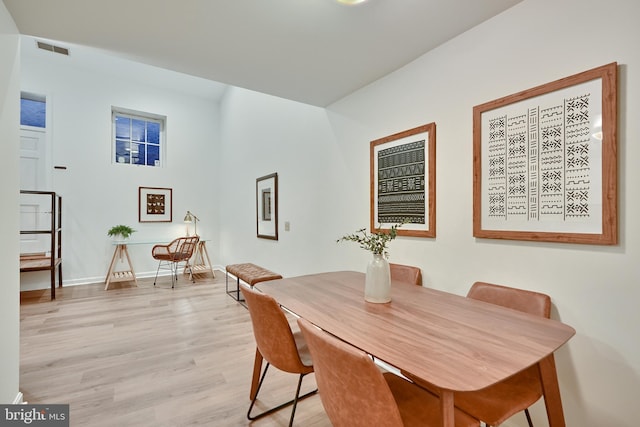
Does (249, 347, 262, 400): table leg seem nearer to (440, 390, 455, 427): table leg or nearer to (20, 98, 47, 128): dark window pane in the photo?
(440, 390, 455, 427): table leg

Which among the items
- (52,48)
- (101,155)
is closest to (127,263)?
(101,155)

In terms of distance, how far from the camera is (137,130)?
5.68 meters

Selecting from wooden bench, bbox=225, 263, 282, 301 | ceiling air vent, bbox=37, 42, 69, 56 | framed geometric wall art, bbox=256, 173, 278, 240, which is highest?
ceiling air vent, bbox=37, 42, 69, 56

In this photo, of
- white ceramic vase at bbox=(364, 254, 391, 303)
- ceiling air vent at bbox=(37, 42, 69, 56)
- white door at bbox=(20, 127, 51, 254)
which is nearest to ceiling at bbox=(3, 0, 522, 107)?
white ceramic vase at bbox=(364, 254, 391, 303)

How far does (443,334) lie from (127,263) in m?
5.88

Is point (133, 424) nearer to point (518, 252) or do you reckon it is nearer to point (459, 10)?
point (518, 252)

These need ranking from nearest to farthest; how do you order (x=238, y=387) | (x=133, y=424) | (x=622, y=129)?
(x=622, y=129)
(x=133, y=424)
(x=238, y=387)

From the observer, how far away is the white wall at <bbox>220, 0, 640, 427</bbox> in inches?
48.4

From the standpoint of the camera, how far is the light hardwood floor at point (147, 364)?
1826 mm

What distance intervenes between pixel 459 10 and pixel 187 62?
5.95 ft

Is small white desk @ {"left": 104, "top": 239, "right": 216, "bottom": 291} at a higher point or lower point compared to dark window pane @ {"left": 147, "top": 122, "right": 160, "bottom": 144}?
lower

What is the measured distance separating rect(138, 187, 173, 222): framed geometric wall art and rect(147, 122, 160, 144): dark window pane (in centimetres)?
99

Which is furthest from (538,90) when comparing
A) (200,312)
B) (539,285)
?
(200,312)

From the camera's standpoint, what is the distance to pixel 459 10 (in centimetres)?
161
